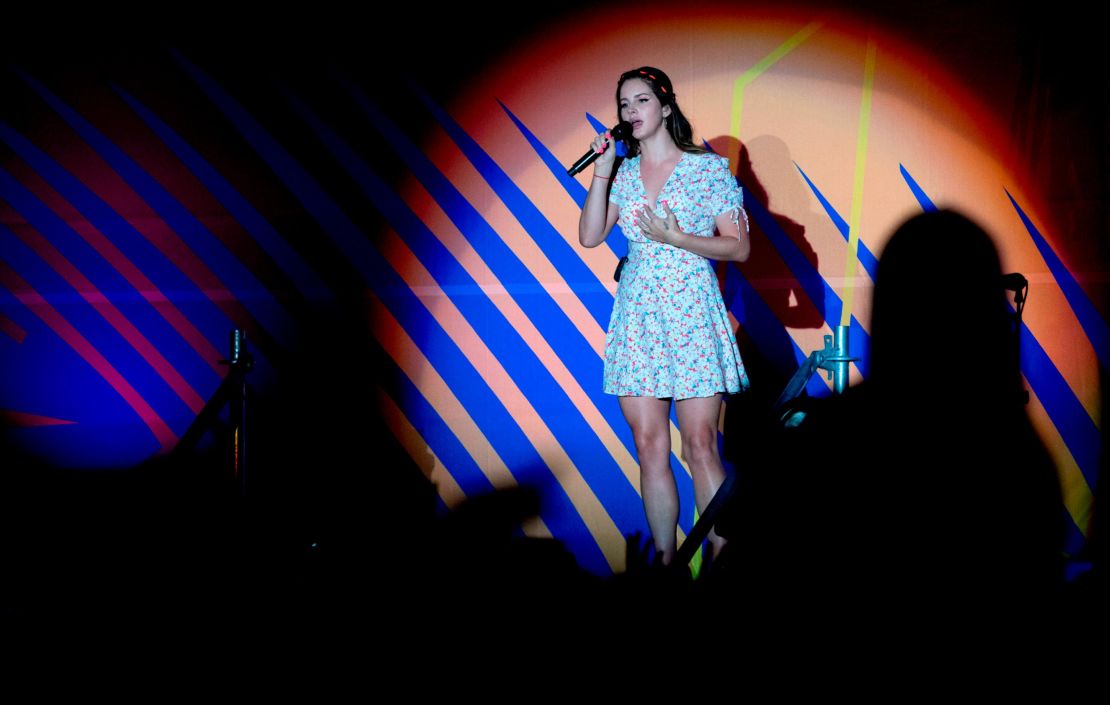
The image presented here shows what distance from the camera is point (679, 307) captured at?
7.89ft

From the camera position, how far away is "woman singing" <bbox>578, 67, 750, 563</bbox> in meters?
2.40

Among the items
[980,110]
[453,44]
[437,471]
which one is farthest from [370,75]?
[980,110]

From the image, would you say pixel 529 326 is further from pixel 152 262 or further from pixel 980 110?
pixel 980 110

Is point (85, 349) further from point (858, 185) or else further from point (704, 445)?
point (858, 185)

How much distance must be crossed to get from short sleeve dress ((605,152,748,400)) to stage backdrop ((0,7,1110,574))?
0.98 meters

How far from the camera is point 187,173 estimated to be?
372 cm

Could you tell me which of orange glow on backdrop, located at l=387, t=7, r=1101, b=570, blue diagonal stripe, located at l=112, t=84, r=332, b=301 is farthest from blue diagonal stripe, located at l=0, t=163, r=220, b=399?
orange glow on backdrop, located at l=387, t=7, r=1101, b=570

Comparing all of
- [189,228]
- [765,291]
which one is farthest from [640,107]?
[189,228]

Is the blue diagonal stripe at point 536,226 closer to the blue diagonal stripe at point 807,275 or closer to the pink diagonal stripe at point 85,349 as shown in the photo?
the blue diagonal stripe at point 807,275

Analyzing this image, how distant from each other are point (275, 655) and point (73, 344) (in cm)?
250

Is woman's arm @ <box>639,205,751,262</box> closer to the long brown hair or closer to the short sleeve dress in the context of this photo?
the short sleeve dress

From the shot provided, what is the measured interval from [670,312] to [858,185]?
138 cm

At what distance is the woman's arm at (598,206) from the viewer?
251cm

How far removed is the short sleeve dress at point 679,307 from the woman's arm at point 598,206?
9cm
